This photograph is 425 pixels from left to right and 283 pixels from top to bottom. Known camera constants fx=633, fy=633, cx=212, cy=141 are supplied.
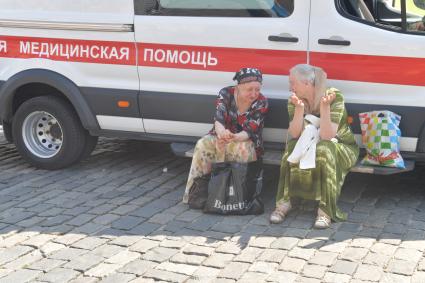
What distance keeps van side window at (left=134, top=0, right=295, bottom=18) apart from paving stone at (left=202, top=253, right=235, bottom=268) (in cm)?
200

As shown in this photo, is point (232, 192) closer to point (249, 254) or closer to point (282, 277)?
point (249, 254)

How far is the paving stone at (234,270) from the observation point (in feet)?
12.4

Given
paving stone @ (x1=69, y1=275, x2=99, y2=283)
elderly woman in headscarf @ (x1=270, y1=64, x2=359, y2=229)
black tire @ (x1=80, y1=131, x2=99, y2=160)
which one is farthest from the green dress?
black tire @ (x1=80, y1=131, x2=99, y2=160)

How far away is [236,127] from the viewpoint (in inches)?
200

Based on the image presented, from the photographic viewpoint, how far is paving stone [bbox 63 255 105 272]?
3.92m

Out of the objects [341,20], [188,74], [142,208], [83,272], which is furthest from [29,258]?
[341,20]

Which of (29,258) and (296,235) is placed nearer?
(29,258)

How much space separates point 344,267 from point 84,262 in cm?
162

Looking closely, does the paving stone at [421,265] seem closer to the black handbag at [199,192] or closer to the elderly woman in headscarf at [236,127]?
the elderly woman in headscarf at [236,127]

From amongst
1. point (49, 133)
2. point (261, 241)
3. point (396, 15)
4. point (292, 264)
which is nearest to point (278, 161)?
point (261, 241)

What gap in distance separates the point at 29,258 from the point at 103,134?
193cm

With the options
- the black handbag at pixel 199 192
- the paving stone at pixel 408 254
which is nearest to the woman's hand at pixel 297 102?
the black handbag at pixel 199 192

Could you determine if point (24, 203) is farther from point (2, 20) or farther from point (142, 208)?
point (2, 20)

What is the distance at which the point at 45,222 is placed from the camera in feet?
15.4
